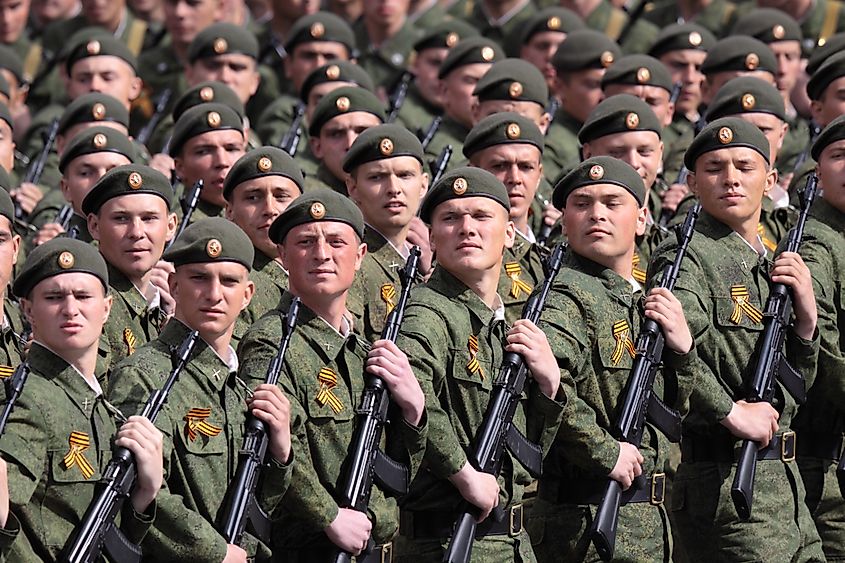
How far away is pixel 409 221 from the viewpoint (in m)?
13.3

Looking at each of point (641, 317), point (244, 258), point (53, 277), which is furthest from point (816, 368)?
point (53, 277)

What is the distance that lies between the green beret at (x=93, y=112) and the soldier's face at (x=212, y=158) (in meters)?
1.27

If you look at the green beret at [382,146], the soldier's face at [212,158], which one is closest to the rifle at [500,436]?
the green beret at [382,146]

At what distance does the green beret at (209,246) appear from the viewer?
431 inches

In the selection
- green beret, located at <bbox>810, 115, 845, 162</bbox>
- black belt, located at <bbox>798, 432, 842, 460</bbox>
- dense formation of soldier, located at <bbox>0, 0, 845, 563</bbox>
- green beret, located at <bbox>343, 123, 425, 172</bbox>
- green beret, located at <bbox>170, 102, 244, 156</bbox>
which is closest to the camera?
dense formation of soldier, located at <bbox>0, 0, 845, 563</bbox>

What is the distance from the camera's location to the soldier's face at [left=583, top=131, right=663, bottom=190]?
14258 mm

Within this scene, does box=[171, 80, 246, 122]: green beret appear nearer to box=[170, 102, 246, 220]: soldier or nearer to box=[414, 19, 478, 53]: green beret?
box=[170, 102, 246, 220]: soldier

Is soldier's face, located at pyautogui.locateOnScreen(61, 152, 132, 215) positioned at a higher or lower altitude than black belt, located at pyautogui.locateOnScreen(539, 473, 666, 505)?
higher

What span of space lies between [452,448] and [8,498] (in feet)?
8.02

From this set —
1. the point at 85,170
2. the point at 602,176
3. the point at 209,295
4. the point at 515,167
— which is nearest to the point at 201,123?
the point at 85,170

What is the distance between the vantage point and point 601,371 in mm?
11945

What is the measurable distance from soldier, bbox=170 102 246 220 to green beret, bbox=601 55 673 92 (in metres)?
3.14

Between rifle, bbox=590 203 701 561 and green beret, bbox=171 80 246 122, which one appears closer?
rifle, bbox=590 203 701 561

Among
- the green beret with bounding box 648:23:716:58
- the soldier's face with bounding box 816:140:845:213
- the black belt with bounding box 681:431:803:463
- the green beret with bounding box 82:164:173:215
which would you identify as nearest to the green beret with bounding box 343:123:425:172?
the green beret with bounding box 82:164:173:215
